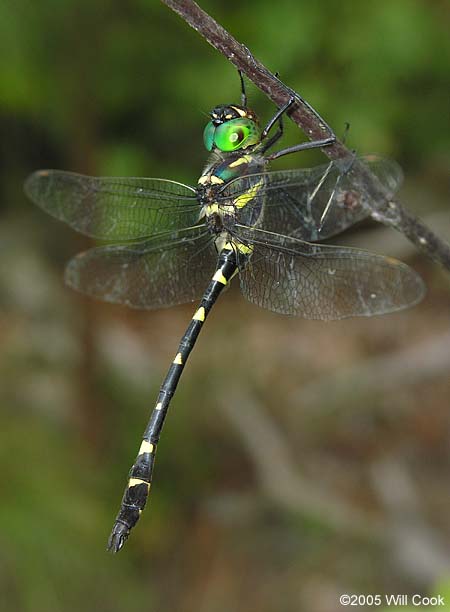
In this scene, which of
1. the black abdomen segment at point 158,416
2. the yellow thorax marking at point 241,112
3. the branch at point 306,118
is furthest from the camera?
the yellow thorax marking at point 241,112

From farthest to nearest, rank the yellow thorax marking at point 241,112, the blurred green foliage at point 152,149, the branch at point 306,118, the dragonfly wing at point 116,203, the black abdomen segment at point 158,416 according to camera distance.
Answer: the blurred green foliage at point 152,149 → the dragonfly wing at point 116,203 → the yellow thorax marking at point 241,112 → the black abdomen segment at point 158,416 → the branch at point 306,118

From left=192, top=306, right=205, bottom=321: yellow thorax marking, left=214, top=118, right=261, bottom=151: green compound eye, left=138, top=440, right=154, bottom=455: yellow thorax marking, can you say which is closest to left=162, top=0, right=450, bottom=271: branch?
left=214, top=118, right=261, bottom=151: green compound eye

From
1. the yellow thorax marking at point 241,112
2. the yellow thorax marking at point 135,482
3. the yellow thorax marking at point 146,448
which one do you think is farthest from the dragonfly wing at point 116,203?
the yellow thorax marking at point 135,482

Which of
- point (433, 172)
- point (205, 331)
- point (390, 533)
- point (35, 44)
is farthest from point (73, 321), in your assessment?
point (433, 172)

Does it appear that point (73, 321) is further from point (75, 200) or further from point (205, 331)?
point (75, 200)

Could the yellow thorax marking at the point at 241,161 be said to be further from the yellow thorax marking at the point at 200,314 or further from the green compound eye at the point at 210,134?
the yellow thorax marking at the point at 200,314

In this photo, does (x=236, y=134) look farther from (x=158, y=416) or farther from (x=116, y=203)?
(x=158, y=416)

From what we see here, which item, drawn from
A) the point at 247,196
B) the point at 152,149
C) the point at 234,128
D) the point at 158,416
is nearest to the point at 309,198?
the point at 247,196
